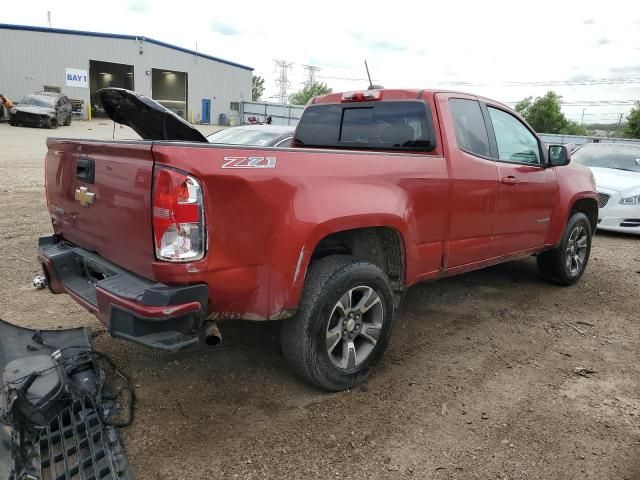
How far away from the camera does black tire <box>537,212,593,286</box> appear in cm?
521

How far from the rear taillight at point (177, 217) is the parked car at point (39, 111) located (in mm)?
25155

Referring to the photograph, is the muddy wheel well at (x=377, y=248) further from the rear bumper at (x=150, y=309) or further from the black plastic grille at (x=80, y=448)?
the black plastic grille at (x=80, y=448)

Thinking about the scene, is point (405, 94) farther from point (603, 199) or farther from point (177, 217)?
point (603, 199)

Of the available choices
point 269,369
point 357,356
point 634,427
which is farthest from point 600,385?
point 269,369

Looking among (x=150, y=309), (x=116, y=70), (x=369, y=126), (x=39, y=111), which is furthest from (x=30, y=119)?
(x=150, y=309)

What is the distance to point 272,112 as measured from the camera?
43156 mm

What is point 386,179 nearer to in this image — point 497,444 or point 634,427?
point 497,444

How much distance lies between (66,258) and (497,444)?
268 centimetres

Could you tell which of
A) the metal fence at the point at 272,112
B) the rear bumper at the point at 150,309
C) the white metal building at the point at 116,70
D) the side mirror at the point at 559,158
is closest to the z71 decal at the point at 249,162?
the rear bumper at the point at 150,309

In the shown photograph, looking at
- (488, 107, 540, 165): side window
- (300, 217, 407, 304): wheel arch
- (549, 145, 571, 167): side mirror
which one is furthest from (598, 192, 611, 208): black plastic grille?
(300, 217, 407, 304): wheel arch

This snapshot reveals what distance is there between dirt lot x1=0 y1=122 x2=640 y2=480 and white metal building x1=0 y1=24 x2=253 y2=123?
2486cm

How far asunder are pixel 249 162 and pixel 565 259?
4.11 meters

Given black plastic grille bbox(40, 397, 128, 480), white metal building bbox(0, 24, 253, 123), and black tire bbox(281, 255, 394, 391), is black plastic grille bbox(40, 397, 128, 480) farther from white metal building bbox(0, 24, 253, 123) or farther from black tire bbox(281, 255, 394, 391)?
white metal building bbox(0, 24, 253, 123)

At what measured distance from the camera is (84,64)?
34.7 metres
